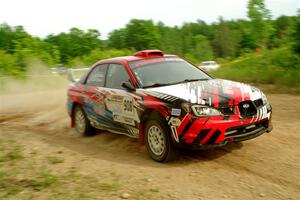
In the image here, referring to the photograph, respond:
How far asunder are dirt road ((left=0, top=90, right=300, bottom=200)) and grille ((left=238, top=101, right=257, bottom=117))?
2.27ft

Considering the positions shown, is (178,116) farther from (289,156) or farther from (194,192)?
(289,156)

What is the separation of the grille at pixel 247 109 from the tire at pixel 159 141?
1.11 m

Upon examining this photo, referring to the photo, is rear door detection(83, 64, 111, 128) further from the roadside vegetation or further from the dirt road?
the roadside vegetation

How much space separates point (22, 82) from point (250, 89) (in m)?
17.9

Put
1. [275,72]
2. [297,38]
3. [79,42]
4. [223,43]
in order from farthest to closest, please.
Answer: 1. [223,43]
2. [79,42]
3. [297,38]
4. [275,72]

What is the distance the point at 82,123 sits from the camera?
834cm

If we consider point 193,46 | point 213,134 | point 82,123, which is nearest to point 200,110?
point 213,134

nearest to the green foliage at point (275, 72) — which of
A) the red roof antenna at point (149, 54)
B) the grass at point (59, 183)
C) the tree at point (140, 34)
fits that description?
the red roof antenna at point (149, 54)

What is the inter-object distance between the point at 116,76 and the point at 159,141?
1728 mm

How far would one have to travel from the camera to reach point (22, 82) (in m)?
21.8

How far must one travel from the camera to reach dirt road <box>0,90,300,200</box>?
468 centimetres

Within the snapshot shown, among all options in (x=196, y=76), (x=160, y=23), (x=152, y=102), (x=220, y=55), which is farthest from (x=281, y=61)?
(x=160, y=23)

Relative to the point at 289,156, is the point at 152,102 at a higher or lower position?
higher

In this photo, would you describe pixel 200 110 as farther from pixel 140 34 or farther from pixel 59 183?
pixel 140 34
